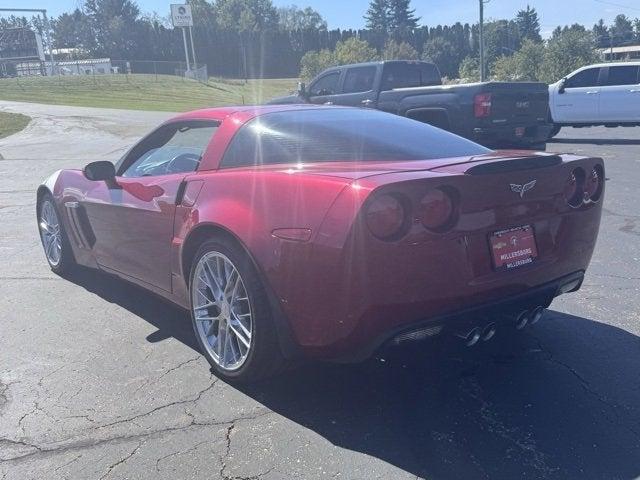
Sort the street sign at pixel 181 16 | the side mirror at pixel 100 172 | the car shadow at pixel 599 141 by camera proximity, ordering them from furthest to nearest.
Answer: the street sign at pixel 181 16 < the car shadow at pixel 599 141 < the side mirror at pixel 100 172

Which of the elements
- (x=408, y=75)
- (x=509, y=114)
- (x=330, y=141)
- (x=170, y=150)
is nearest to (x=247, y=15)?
(x=408, y=75)

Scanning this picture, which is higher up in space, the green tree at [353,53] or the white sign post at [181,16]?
the white sign post at [181,16]

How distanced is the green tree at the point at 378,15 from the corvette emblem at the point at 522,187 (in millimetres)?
133546

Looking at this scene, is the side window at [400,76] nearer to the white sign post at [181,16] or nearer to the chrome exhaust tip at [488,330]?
the chrome exhaust tip at [488,330]

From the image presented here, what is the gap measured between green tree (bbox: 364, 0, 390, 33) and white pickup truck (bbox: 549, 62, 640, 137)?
392ft

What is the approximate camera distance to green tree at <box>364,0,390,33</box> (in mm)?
131250

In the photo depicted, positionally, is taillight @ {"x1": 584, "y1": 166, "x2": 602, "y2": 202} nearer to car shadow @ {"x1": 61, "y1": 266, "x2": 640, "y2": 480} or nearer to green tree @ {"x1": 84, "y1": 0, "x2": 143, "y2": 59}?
car shadow @ {"x1": 61, "y1": 266, "x2": 640, "y2": 480}

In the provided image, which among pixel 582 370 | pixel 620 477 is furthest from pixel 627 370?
pixel 620 477

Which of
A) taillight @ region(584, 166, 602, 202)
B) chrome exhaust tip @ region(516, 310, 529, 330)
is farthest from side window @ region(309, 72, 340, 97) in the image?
chrome exhaust tip @ region(516, 310, 529, 330)

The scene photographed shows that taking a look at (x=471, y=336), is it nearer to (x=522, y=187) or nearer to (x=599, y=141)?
(x=522, y=187)

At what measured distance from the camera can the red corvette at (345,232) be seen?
2.92 meters

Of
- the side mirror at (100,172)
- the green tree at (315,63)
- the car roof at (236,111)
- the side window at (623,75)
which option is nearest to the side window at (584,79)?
the side window at (623,75)

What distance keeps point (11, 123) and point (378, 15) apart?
382 ft

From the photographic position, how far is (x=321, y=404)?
11.1 ft
